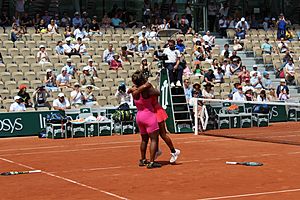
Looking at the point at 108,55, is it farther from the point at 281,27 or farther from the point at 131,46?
the point at 281,27

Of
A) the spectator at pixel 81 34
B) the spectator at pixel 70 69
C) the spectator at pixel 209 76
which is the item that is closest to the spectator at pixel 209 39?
the spectator at pixel 209 76

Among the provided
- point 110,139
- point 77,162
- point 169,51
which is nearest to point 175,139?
point 110,139

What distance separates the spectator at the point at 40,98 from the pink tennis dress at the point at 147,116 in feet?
36.0

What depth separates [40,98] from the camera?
2364 centimetres

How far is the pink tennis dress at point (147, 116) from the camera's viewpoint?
13000 millimetres

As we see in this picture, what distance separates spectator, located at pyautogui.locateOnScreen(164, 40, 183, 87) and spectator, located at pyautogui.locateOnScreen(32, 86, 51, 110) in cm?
440

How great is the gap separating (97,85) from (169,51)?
3.97 meters

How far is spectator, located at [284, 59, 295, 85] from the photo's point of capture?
29.8 m

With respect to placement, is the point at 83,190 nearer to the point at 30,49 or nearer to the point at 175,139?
the point at 175,139

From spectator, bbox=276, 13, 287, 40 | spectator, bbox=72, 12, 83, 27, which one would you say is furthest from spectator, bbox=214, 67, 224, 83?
spectator, bbox=276, 13, 287, 40

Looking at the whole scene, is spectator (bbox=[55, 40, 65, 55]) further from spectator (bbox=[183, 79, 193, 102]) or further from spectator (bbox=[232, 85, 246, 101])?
spectator (bbox=[232, 85, 246, 101])

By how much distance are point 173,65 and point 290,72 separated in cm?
853

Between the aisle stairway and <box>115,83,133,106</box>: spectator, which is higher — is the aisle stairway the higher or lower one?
the higher one

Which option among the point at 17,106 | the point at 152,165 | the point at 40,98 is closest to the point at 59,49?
the point at 40,98
